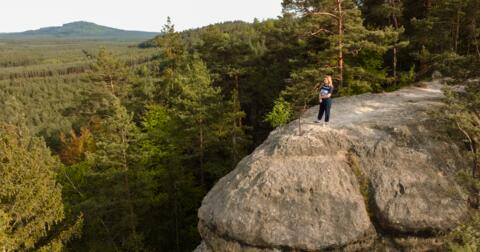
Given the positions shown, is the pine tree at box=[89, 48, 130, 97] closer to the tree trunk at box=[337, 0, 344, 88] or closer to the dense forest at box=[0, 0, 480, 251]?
the dense forest at box=[0, 0, 480, 251]

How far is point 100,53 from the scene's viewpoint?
36.4 m

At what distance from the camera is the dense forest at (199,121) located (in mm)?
18047

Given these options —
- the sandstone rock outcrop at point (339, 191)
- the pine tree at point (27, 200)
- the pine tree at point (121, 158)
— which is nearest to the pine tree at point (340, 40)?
the sandstone rock outcrop at point (339, 191)

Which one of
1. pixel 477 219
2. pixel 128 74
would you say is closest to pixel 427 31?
pixel 477 219

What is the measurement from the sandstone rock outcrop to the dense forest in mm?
942

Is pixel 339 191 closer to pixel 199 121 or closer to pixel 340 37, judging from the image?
pixel 340 37

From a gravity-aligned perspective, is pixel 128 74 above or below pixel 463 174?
above

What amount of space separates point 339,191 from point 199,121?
45.9 ft

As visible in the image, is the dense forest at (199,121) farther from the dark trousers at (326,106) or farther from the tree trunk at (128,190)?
the dark trousers at (326,106)

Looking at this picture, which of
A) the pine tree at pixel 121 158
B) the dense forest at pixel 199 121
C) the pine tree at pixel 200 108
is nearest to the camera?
the dense forest at pixel 199 121

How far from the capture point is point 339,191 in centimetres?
1252

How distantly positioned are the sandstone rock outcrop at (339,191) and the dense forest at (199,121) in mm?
942

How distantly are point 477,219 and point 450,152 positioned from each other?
333 cm

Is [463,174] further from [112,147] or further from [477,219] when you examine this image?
[112,147]
